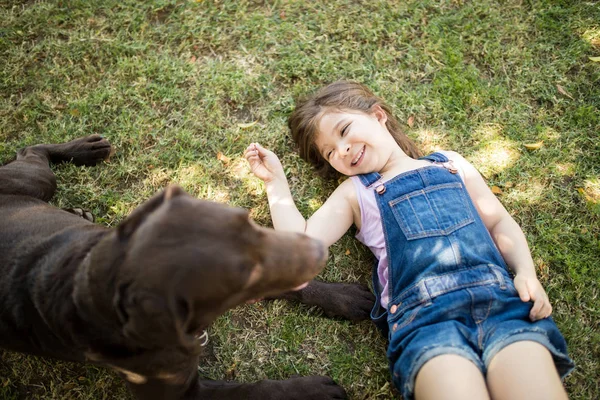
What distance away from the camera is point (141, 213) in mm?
2365

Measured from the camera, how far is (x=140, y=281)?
2156mm

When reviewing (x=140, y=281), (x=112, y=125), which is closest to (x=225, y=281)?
(x=140, y=281)

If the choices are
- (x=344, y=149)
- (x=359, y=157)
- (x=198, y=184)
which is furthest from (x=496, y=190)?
(x=198, y=184)

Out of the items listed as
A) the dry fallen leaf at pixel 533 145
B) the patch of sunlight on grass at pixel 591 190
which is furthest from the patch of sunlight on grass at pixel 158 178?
the patch of sunlight on grass at pixel 591 190

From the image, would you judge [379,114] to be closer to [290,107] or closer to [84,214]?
[290,107]

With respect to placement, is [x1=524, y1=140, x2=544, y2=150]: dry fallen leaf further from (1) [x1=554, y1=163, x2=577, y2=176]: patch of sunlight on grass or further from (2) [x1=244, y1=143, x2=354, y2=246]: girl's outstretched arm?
(2) [x1=244, y1=143, x2=354, y2=246]: girl's outstretched arm

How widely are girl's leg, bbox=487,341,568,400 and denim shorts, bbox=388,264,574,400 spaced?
5 cm

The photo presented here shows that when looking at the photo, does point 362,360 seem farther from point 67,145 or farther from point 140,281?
point 67,145

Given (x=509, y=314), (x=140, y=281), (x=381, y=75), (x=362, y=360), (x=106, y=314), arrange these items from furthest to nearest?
(x=381, y=75) < (x=362, y=360) < (x=509, y=314) < (x=106, y=314) < (x=140, y=281)

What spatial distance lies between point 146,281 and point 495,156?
3503 mm

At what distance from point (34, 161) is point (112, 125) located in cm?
85

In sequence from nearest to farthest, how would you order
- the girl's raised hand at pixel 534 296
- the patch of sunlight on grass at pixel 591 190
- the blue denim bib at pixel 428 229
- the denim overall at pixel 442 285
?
the denim overall at pixel 442 285
the girl's raised hand at pixel 534 296
the blue denim bib at pixel 428 229
the patch of sunlight on grass at pixel 591 190

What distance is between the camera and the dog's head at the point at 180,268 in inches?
84.6

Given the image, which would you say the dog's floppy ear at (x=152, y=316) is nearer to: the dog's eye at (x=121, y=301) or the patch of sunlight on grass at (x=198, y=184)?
the dog's eye at (x=121, y=301)
